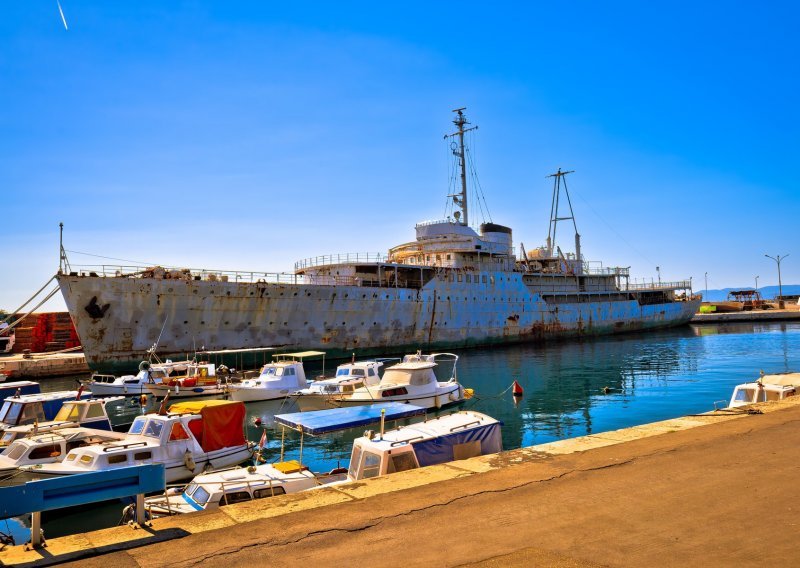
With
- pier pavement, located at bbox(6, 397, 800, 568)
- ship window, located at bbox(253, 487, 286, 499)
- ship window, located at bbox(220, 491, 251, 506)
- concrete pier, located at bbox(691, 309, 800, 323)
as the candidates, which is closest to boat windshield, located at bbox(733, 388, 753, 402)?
pier pavement, located at bbox(6, 397, 800, 568)

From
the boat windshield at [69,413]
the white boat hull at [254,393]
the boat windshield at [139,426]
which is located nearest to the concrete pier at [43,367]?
the white boat hull at [254,393]

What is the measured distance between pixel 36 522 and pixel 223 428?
36.3ft

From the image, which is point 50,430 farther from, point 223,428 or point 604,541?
point 604,541

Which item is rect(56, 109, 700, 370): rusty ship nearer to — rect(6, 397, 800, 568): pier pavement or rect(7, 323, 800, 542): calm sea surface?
rect(7, 323, 800, 542): calm sea surface

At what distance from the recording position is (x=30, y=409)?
18297 millimetres

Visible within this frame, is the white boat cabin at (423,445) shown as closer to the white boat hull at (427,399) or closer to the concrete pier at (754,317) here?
the white boat hull at (427,399)

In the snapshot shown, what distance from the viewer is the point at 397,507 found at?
6.50 metres

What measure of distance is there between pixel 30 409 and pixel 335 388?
11.6 m

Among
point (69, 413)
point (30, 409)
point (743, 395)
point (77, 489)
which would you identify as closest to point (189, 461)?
point (69, 413)

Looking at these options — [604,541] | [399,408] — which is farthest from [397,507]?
[399,408]

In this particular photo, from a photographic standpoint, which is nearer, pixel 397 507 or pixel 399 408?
pixel 397 507

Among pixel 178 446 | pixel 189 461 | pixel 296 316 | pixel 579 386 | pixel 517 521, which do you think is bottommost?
pixel 579 386

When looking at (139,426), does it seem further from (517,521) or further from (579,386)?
(579,386)

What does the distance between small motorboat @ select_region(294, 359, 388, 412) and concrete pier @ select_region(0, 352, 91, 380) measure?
74.2ft
